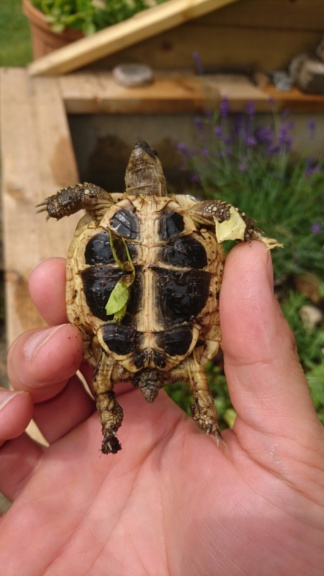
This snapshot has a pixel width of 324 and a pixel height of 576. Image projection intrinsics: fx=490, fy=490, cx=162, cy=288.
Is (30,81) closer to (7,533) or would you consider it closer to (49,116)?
(49,116)

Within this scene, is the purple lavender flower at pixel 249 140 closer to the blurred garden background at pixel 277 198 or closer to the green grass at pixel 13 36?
the blurred garden background at pixel 277 198

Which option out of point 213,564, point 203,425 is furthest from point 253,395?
point 213,564

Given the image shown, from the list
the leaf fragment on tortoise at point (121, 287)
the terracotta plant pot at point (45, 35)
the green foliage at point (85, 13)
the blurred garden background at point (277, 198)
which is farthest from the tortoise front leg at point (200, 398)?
the terracotta plant pot at point (45, 35)

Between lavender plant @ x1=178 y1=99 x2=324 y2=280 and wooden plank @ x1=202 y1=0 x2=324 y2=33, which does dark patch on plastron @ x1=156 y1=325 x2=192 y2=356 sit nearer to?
lavender plant @ x1=178 y1=99 x2=324 y2=280

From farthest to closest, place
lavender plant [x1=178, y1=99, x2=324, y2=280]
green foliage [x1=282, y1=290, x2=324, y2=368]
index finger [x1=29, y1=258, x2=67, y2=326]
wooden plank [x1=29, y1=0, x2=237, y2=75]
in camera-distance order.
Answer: wooden plank [x1=29, y1=0, x2=237, y2=75], lavender plant [x1=178, y1=99, x2=324, y2=280], green foliage [x1=282, y1=290, x2=324, y2=368], index finger [x1=29, y1=258, x2=67, y2=326]

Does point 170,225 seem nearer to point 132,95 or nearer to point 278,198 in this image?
point 278,198

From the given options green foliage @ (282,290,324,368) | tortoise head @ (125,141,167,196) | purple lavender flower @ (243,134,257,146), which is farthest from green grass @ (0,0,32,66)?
green foliage @ (282,290,324,368)

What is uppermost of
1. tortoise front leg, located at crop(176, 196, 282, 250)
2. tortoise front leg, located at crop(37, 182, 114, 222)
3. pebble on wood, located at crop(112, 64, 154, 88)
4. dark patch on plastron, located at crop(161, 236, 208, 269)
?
pebble on wood, located at crop(112, 64, 154, 88)

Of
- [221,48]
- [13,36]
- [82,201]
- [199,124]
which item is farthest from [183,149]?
[13,36]

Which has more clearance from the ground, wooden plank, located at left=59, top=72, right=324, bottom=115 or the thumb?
wooden plank, located at left=59, top=72, right=324, bottom=115
